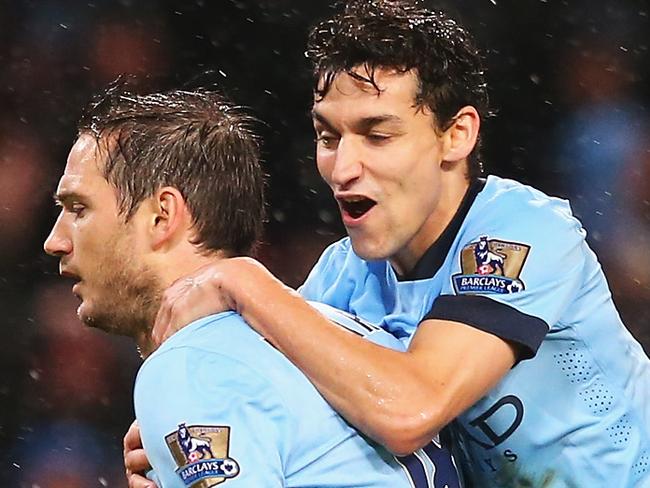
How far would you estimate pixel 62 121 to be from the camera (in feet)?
18.6

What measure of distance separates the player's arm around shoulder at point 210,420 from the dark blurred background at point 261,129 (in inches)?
126

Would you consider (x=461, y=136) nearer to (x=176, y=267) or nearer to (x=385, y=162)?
(x=385, y=162)

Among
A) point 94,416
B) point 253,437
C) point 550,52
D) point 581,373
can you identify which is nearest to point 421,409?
point 253,437

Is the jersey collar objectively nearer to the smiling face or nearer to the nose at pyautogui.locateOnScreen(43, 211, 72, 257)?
the smiling face

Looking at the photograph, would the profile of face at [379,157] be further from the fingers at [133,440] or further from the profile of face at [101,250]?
the fingers at [133,440]

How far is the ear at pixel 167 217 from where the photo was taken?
2.46 m

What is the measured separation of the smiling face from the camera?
103 inches

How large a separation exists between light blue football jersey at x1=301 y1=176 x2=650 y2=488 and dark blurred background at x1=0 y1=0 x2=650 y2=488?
2.66 m

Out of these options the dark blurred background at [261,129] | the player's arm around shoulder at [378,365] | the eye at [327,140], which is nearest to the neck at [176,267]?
the player's arm around shoulder at [378,365]

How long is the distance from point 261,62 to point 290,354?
363cm

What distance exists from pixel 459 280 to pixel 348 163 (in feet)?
1.05

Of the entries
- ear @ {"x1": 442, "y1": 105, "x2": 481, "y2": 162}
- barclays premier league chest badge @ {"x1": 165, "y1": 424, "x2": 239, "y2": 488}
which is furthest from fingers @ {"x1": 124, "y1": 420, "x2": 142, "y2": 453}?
ear @ {"x1": 442, "y1": 105, "x2": 481, "y2": 162}

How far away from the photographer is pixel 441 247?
108 inches

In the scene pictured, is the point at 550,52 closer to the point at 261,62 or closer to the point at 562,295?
the point at 261,62
